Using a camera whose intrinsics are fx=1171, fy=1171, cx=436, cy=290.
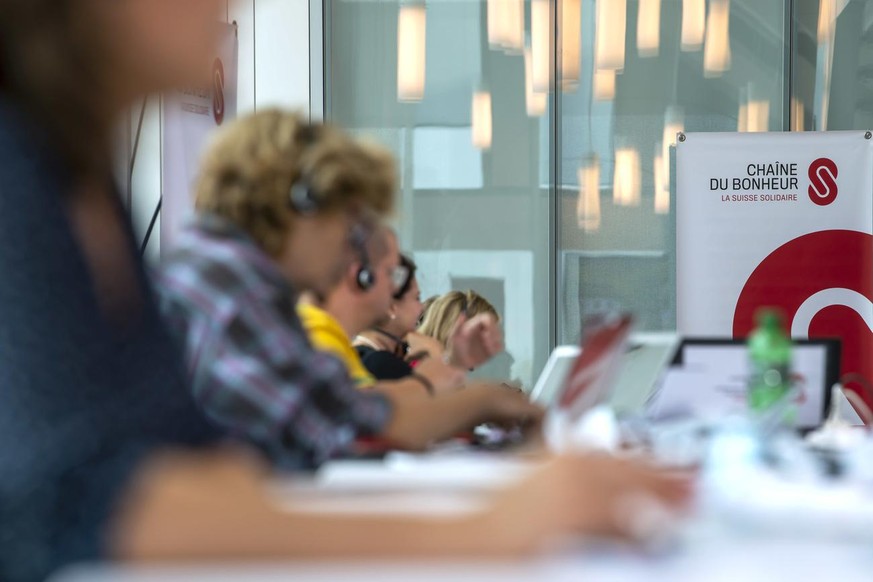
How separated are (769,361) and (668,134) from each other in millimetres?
5428

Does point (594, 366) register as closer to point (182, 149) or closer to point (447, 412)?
point (447, 412)

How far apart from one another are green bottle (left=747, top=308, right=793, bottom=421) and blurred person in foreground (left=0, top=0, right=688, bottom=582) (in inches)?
38.6

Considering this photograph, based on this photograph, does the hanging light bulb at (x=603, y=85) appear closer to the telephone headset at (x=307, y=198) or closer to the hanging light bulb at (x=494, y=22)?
the hanging light bulb at (x=494, y=22)

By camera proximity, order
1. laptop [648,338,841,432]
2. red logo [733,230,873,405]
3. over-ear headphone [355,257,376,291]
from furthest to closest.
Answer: red logo [733,230,873,405]
over-ear headphone [355,257,376,291]
laptop [648,338,841,432]

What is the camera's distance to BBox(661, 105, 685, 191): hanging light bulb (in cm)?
725

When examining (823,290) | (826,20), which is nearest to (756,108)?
(826,20)

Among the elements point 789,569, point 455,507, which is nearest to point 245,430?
point 455,507

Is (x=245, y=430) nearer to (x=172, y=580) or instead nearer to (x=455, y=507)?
(x=455, y=507)

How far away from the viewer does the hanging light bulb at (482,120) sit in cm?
743

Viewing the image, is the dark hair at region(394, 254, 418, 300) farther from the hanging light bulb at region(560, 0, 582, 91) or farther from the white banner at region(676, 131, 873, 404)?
the hanging light bulb at region(560, 0, 582, 91)

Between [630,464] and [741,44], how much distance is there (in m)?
6.54

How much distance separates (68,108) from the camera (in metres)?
1.03

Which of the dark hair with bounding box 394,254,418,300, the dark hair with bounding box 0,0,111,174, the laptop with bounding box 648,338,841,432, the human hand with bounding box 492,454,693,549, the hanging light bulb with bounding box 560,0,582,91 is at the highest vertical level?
the hanging light bulb with bounding box 560,0,582,91

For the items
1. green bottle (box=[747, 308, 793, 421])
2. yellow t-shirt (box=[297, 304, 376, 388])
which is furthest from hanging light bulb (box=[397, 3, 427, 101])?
A: green bottle (box=[747, 308, 793, 421])
